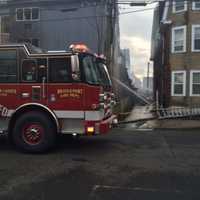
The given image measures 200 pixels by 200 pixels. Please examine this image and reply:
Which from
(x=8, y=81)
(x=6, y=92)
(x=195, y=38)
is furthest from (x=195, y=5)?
(x=6, y=92)

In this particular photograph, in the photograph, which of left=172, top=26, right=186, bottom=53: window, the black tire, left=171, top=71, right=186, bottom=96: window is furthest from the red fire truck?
left=172, top=26, right=186, bottom=53: window

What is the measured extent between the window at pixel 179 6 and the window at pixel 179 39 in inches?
45.4

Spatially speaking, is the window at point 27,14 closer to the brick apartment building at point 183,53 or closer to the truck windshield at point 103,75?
the brick apartment building at point 183,53

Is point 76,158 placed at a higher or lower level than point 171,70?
lower

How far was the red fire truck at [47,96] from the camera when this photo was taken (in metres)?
9.01

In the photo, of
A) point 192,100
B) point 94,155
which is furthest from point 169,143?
point 192,100

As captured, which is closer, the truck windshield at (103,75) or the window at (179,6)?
the truck windshield at (103,75)

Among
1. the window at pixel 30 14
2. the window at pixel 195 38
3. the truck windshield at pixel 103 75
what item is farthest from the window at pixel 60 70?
the window at pixel 30 14

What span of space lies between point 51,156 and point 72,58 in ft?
7.75

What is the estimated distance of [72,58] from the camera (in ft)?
29.3

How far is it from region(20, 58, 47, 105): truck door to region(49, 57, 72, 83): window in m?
0.20

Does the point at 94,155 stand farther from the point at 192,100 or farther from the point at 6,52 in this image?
the point at 192,100

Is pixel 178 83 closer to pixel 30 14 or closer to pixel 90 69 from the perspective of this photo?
pixel 30 14

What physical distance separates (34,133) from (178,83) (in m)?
16.0
